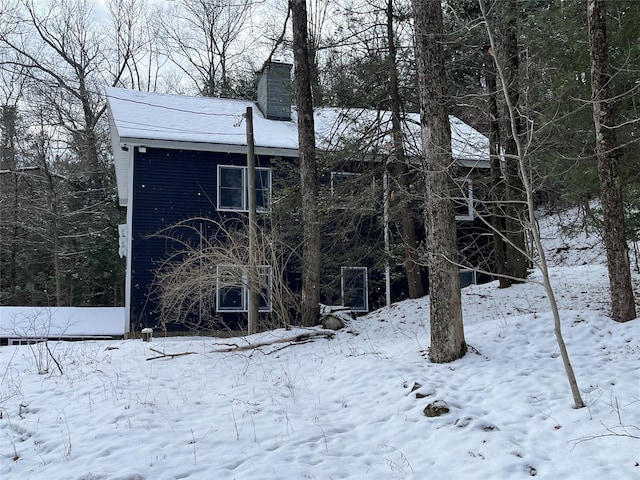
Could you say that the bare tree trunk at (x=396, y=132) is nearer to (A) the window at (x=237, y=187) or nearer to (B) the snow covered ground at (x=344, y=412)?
(A) the window at (x=237, y=187)

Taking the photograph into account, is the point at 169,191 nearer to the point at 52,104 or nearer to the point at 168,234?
the point at 168,234

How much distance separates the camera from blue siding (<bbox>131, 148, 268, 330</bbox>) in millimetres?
13297

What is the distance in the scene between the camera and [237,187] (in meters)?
14.4

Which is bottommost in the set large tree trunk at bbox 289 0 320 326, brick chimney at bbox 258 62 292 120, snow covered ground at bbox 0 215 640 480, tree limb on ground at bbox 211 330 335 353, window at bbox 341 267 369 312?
snow covered ground at bbox 0 215 640 480

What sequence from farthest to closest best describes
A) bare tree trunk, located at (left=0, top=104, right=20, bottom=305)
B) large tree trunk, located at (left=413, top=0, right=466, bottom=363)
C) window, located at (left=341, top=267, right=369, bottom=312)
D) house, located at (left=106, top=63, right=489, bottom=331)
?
bare tree trunk, located at (left=0, top=104, right=20, bottom=305) → window, located at (left=341, top=267, right=369, bottom=312) → house, located at (left=106, top=63, right=489, bottom=331) → large tree trunk, located at (left=413, top=0, right=466, bottom=363)

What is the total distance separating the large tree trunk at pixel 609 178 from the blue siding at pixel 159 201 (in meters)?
9.62

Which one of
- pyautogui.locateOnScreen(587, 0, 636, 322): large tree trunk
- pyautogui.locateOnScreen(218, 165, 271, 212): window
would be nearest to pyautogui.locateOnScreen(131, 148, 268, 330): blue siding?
pyautogui.locateOnScreen(218, 165, 271, 212): window

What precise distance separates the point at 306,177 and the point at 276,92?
7189 millimetres

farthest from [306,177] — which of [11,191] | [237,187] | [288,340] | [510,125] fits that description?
[11,191]

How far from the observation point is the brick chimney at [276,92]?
A: 16.5 m

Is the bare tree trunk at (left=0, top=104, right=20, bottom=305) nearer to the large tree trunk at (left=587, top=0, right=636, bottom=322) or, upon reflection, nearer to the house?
the house

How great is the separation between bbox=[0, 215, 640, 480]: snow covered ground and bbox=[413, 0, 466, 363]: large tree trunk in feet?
1.15

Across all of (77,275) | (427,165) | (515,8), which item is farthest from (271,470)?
(77,275)

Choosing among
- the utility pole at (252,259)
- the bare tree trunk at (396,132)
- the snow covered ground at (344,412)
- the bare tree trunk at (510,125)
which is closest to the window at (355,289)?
the bare tree trunk at (396,132)
